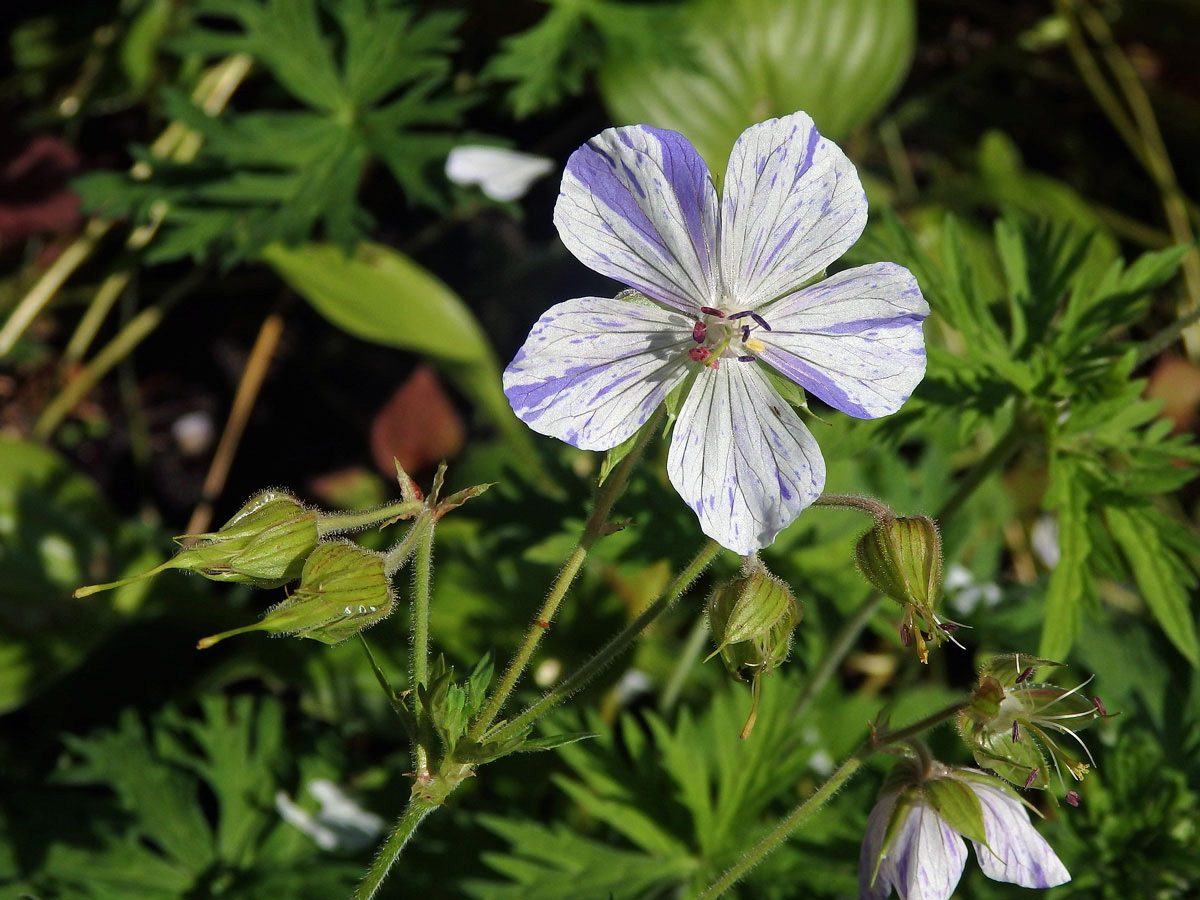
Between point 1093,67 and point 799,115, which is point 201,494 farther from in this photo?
point 1093,67

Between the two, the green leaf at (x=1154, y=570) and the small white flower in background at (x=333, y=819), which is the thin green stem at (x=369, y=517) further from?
the green leaf at (x=1154, y=570)

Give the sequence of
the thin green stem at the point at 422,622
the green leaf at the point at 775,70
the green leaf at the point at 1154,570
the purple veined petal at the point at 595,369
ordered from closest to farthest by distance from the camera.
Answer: the purple veined petal at the point at 595,369 < the thin green stem at the point at 422,622 < the green leaf at the point at 1154,570 < the green leaf at the point at 775,70

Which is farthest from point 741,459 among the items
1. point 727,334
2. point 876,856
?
point 876,856

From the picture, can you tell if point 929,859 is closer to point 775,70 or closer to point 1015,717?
point 1015,717

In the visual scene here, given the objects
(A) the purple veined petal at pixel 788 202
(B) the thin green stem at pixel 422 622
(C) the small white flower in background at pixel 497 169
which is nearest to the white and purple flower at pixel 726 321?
(A) the purple veined petal at pixel 788 202

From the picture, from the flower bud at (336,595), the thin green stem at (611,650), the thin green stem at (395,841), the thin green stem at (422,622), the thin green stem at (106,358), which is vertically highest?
the flower bud at (336,595)

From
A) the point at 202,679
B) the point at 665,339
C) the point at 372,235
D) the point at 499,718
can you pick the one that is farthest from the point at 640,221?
the point at 372,235
